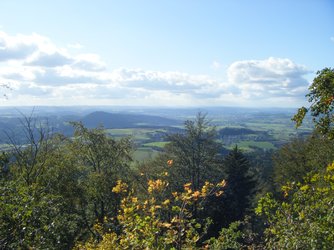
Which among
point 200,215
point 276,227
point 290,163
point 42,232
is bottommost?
point 200,215

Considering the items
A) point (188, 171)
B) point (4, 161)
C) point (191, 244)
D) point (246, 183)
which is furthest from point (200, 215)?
point (191, 244)

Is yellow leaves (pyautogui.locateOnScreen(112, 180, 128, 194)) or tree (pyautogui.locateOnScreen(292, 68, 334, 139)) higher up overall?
tree (pyautogui.locateOnScreen(292, 68, 334, 139))

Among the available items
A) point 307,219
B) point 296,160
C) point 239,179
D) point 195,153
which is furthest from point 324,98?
point 296,160

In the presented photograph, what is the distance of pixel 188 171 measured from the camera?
3478cm

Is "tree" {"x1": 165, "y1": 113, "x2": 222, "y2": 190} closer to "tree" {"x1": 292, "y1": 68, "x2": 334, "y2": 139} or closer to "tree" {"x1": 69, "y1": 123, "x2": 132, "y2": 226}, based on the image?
"tree" {"x1": 69, "y1": 123, "x2": 132, "y2": 226}

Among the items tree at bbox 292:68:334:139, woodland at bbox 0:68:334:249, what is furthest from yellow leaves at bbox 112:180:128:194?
tree at bbox 292:68:334:139

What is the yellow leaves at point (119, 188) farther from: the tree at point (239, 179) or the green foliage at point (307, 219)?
the tree at point (239, 179)

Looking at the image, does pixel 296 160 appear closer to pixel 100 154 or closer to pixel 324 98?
pixel 100 154

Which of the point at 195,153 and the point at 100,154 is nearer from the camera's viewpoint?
the point at 100,154

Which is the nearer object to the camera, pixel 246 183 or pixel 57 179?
pixel 57 179

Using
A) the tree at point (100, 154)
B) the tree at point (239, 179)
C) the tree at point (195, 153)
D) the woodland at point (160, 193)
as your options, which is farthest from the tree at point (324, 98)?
the tree at point (239, 179)

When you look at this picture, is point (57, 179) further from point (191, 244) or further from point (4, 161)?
point (191, 244)

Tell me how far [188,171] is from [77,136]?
11457 millimetres

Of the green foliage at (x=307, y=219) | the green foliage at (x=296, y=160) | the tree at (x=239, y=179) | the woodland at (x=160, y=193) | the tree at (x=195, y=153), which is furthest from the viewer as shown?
the tree at (x=239, y=179)
